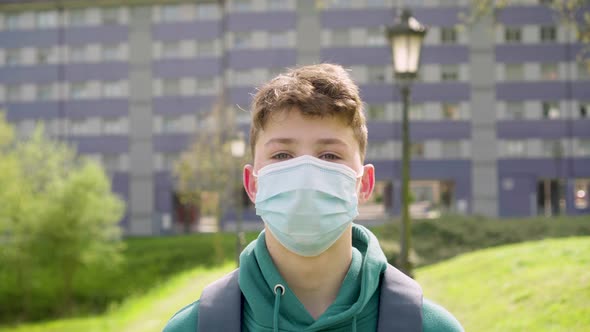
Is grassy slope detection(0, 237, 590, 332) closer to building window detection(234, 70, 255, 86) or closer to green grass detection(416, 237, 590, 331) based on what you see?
green grass detection(416, 237, 590, 331)

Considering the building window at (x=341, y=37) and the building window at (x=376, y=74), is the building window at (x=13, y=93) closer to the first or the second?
the building window at (x=341, y=37)

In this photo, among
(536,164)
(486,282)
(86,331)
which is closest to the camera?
(486,282)

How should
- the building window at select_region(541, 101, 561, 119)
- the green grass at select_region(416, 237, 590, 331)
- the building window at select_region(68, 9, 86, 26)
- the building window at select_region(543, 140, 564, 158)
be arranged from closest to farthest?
the green grass at select_region(416, 237, 590, 331), the building window at select_region(543, 140, 564, 158), the building window at select_region(541, 101, 561, 119), the building window at select_region(68, 9, 86, 26)

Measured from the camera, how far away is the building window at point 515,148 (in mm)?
49094

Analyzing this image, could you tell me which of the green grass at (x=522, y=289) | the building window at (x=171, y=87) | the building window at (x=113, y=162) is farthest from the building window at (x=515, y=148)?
the green grass at (x=522, y=289)

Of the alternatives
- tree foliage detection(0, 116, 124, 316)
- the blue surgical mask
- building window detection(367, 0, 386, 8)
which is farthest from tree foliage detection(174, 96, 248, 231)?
the blue surgical mask

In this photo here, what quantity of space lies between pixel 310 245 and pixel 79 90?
55858 mm

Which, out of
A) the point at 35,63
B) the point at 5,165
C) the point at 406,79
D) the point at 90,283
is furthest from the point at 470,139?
the point at 406,79

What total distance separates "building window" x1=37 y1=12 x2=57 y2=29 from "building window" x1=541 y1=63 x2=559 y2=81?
4135 cm

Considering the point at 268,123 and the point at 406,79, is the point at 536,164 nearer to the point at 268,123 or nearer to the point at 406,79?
the point at 406,79

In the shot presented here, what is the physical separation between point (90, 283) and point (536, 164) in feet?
111

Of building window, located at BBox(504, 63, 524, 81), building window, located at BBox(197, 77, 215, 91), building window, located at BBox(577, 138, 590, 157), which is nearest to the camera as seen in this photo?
building window, located at BBox(577, 138, 590, 157)

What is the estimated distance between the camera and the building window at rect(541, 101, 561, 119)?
162 ft

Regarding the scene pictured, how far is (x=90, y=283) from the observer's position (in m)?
41.3
